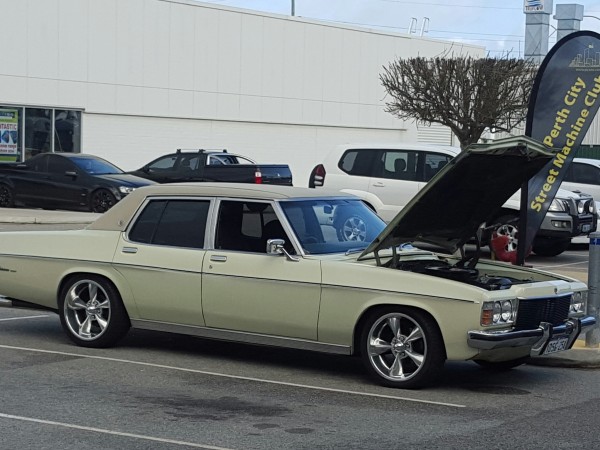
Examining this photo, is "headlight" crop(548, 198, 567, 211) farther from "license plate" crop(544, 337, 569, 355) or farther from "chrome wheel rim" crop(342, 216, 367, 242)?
"license plate" crop(544, 337, 569, 355)

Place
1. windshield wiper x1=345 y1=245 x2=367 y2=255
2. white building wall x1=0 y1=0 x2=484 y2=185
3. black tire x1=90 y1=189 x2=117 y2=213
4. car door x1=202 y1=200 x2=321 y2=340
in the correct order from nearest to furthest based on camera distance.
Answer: car door x1=202 y1=200 x2=321 y2=340 < windshield wiper x1=345 y1=245 x2=367 y2=255 < black tire x1=90 y1=189 x2=117 y2=213 < white building wall x1=0 y1=0 x2=484 y2=185

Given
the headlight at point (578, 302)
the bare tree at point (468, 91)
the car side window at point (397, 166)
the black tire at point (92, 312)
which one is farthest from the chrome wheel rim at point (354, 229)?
the bare tree at point (468, 91)

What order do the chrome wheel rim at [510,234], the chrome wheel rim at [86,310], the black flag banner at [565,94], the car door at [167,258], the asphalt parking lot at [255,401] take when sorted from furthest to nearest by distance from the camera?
the chrome wheel rim at [510,234]
the black flag banner at [565,94]
the chrome wheel rim at [86,310]
the car door at [167,258]
the asphalt parking lot at [255,401]

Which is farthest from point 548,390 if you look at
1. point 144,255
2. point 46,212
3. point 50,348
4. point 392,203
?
point 46,212

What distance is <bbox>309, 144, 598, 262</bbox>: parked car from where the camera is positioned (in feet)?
59.0

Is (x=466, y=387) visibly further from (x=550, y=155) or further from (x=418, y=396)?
(x=550, y=155)

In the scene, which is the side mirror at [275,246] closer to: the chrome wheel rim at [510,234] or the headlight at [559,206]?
the chrome wheel rim at [510,234]

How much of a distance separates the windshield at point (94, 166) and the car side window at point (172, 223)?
16842 mm

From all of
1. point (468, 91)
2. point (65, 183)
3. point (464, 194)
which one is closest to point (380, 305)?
point (464, 194)

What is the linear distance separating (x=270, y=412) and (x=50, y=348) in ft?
10.3

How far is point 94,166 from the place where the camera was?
86.7ft

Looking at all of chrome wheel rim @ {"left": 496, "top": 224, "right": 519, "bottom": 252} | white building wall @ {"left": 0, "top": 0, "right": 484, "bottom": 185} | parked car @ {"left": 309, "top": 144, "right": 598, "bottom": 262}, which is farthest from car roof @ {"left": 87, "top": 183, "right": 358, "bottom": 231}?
white building wall @ {"left": 0, "top": 0, "right": 484, "bottom": 185}

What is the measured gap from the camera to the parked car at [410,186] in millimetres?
17969

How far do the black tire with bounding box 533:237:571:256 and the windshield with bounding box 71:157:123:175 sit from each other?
11.7 meters
